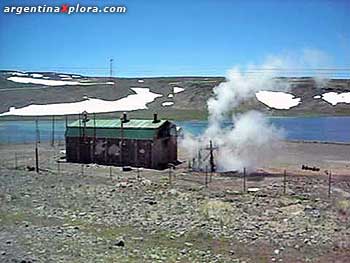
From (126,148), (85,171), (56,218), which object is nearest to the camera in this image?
(56,218)

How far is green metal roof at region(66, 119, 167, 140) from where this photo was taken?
13.8 meters

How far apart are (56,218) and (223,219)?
2243mm

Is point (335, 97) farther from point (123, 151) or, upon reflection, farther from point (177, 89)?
point (123, 151)

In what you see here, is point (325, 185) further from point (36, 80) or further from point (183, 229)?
point (36, 80)

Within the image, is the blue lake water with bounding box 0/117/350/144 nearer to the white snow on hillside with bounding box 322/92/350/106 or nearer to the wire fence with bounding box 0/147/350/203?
the wire fence with bounding box 0/147/350/203

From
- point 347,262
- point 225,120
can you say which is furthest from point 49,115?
point 347,262

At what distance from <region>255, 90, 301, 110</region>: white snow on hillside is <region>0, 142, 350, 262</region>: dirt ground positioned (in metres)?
32.2

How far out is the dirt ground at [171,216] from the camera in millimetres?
6027

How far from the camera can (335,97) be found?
4762cm

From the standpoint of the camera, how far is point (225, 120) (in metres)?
16.8

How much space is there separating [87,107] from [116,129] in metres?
26.1

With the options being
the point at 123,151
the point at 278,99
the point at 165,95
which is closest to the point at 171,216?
the point at 123,151

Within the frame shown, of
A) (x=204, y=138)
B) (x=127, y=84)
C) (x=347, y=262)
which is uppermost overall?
(x=127, y=84)

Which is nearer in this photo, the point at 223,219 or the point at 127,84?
the point at 223,219
